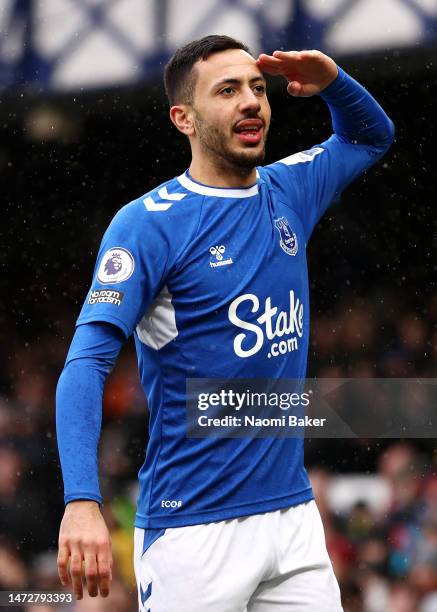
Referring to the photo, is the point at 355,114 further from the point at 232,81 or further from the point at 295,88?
the point at 232,81

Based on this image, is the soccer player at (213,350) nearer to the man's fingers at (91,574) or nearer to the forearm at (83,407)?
the forearm at (83,407)

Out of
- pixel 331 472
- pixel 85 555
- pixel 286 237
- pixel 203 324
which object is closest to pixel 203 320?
pixel 203 324

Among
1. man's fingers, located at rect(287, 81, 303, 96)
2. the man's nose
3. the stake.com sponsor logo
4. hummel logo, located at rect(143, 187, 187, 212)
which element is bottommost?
the stake.com sponsor logo

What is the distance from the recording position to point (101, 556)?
2.27m

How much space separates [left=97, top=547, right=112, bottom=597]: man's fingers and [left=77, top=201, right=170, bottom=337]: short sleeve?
21.4 inches

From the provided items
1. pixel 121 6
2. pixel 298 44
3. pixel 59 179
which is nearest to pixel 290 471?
pixel 298 44

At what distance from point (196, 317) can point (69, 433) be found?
48cm

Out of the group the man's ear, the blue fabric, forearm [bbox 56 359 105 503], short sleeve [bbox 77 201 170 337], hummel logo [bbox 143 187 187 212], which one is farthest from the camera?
the man's ear

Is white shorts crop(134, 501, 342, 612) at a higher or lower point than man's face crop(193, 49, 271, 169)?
lower

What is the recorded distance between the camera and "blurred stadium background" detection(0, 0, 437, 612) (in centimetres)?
629

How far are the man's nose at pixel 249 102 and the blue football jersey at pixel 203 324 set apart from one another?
0.77ft

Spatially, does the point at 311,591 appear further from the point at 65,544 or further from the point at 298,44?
the point at 298,44

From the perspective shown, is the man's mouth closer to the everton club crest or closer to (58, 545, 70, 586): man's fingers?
the everton club crest

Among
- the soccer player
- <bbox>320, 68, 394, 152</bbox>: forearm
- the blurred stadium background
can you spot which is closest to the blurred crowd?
the blurred stadium background
